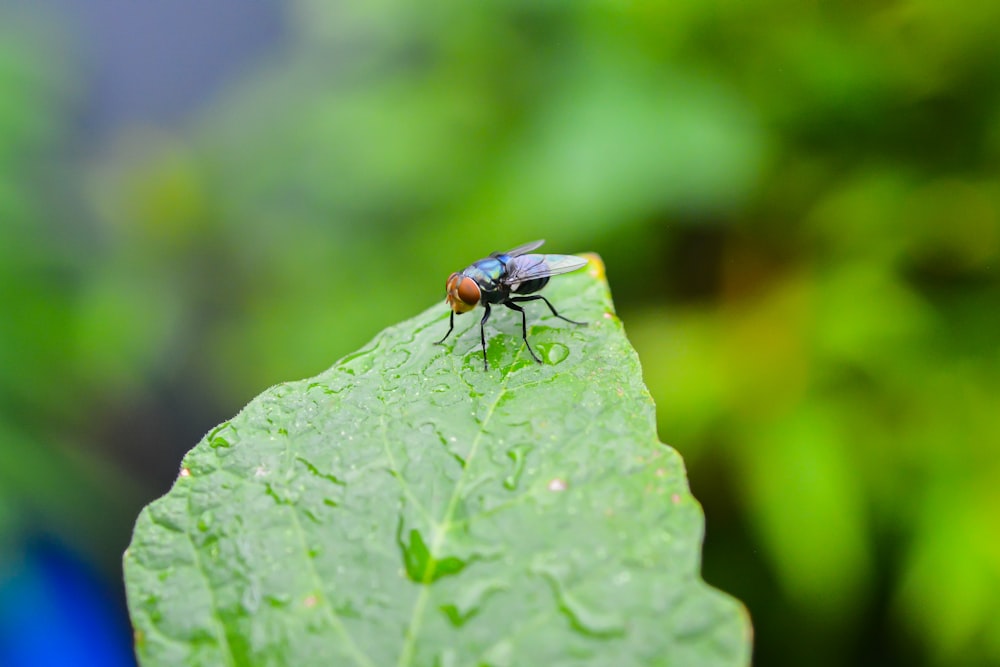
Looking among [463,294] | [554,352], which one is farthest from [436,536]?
[463,294]

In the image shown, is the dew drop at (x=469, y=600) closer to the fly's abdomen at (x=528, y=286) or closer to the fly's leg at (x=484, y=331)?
the fly's leg at (x=484, y=331)

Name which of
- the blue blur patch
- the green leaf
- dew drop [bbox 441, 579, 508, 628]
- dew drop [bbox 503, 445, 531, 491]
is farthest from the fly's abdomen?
the blue blur patch

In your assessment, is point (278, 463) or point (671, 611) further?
point (278, 463)

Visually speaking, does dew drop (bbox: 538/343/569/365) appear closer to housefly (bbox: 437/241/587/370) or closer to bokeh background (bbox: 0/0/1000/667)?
housefly (bbox: 437/241/587/370)

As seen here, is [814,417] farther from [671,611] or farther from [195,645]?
[195,645]

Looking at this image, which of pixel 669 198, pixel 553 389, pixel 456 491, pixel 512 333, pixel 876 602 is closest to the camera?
pixel 456 491

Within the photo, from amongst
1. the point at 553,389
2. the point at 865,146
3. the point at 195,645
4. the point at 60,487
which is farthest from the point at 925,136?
the point at 60,487

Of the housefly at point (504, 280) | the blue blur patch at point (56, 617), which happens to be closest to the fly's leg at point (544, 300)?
the housefly at point (504, 280)

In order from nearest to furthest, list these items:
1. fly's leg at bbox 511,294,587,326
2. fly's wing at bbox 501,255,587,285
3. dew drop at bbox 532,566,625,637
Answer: dew drop at bbox 532,566,625,637, fly's leg at bbox 511,294,587,326, fly's wing at bbox 501,255,587,285
